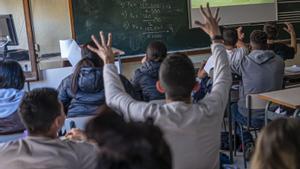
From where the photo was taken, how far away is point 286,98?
3.40 metres

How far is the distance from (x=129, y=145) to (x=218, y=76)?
1.22 metres

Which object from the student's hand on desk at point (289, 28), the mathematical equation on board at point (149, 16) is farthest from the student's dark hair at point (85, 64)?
the student's hand on desk at point (289, 28)

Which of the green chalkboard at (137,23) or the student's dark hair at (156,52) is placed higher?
the green chalkboard at (137,23)

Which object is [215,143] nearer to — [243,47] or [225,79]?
[225,79]

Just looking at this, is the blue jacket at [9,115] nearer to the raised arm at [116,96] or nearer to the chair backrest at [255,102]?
the raised arm at [116,96]

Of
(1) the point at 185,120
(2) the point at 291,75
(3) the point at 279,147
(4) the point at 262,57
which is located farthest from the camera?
(2) the point at 291,75

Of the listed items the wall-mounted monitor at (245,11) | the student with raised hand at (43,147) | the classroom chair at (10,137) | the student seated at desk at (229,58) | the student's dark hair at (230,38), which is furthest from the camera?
the wall-mounted monitor at (245,11)

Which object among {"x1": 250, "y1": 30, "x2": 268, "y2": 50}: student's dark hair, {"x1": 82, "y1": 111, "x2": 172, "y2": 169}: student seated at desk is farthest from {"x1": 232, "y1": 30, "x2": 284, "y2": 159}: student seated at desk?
{"x1": 82, "y1": 111, "x2": 172, "y2": 169}: student seated at desk

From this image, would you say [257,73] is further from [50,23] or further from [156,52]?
[50,23]

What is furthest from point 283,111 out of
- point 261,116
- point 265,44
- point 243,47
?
point 243,47

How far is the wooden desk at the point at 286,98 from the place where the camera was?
128 inches

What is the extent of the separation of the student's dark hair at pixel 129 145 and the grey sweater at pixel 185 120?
652mm

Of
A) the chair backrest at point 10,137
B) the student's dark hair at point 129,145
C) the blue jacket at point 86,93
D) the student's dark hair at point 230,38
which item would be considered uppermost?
the student's dark hair at point 230,38

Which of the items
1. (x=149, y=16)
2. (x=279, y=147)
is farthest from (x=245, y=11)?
(x=279, y=147)
